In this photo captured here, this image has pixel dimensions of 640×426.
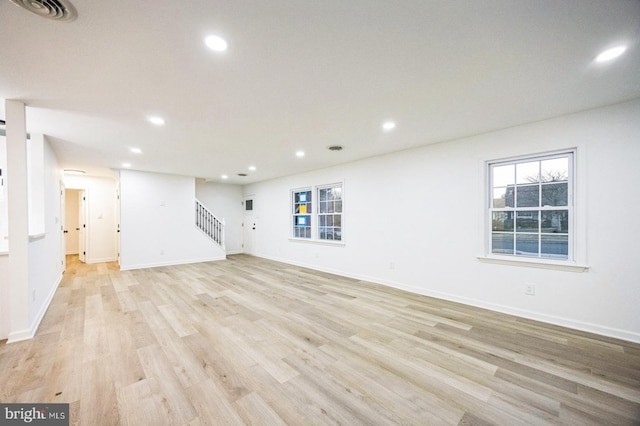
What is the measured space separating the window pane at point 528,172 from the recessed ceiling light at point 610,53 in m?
1.55

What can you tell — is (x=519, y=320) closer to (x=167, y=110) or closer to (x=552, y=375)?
(x=552, y=375)

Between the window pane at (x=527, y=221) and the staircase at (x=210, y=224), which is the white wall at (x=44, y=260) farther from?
the window pane at (x=527, y=221)

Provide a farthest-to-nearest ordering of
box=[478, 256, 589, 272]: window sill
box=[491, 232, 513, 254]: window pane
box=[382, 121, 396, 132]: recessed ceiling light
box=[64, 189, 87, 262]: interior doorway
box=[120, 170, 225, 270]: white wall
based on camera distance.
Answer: box=[64, 189, 87, 262]: interior doorway < box=[120, 170, 225, 270]: white wall < box=[491, 232, 513, 254]: window pane < box=[382, 121, 396, 132]: recessed ceiling light < box=[478, 256, 589, 272]: window sill

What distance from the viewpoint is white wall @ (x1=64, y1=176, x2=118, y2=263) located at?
721 centimetres

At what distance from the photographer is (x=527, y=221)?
3.31 meters

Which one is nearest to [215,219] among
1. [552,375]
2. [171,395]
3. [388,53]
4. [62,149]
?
[62,149]

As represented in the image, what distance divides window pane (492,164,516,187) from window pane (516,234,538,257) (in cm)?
75

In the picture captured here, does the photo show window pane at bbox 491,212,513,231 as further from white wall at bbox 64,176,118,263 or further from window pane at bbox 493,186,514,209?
white wall at bbox 64,176,118,263

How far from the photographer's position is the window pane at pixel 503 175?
11.3 ft

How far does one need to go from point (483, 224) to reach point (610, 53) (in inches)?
85.9
